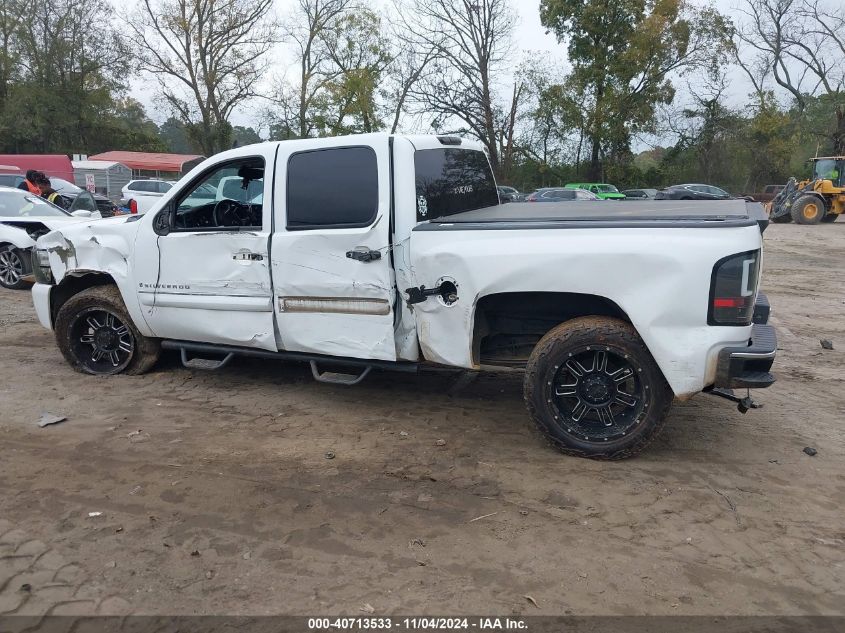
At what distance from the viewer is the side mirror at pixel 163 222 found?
5.29 m

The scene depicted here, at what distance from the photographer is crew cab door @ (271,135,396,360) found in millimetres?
4500

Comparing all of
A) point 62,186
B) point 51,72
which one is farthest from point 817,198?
point 51,72

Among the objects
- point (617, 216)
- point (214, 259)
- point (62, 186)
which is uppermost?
point (62, 186)

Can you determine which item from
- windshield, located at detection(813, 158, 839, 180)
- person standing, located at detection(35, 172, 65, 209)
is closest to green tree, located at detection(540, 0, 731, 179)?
windshield, located at detection(813, 158, 839, 180)

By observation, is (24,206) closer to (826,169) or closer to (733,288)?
(733,288)

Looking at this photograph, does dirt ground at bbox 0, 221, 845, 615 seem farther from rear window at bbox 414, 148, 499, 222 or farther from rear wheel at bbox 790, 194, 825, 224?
rear wheel at bbox 790, 194, 825, 224

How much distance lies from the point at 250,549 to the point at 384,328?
1.79 meters

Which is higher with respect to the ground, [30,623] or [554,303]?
[554,303]

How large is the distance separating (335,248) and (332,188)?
1.47ft

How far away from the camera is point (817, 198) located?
24953 mm

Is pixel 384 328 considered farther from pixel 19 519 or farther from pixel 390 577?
pixel 19 519

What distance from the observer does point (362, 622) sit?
2.69 metres

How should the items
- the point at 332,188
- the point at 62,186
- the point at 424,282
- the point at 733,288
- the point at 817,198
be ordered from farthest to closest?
the point at 817,198, the point at 62,186, the point at 332,188, the point at 424,282, the point at 733,288

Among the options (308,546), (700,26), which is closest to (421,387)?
(308,546)
